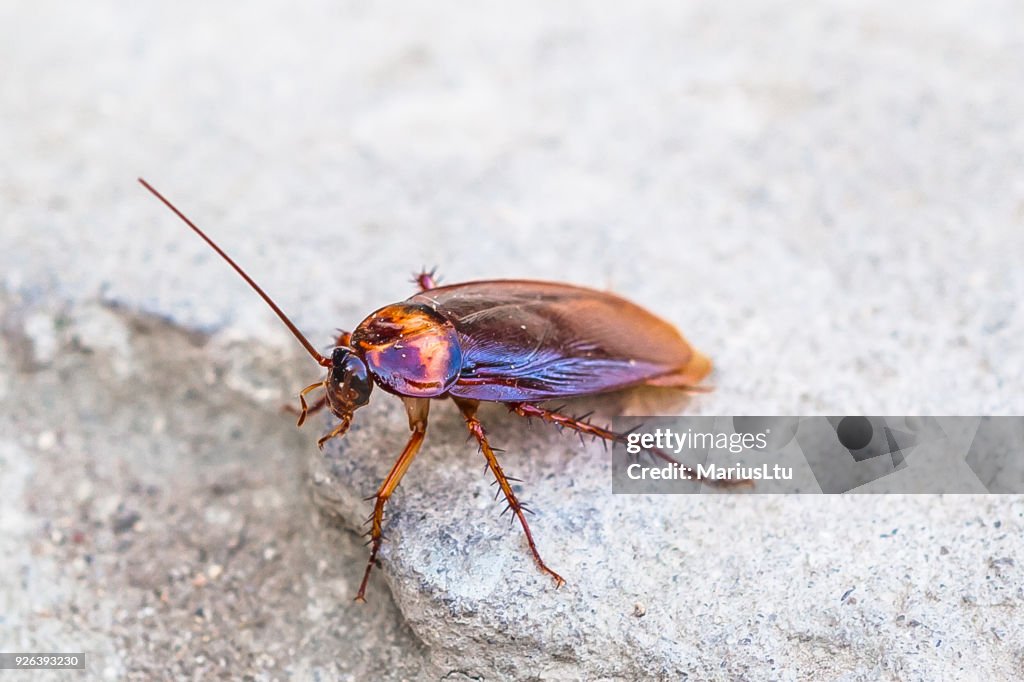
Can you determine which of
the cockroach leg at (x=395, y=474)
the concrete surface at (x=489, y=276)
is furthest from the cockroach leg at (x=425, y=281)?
the cockroach leg at (x=395, y=474)

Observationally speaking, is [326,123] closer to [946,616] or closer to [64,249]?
[64,249]

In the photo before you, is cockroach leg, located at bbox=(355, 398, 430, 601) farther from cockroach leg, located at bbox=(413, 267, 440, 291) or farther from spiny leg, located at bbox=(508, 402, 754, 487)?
cockroach leg, located at bbox=(413, 267, 440, 291)

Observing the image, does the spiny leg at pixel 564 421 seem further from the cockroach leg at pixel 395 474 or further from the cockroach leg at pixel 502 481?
the cockroach leg at pixel 395 474

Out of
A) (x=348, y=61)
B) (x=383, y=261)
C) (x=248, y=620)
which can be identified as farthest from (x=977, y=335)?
(x=348, y=61)

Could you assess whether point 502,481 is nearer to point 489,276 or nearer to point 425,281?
point 425,281

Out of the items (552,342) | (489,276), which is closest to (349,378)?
(552,342)

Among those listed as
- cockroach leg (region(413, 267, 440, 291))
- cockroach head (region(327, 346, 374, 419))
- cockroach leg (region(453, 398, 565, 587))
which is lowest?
cockroach leg (region(453, 398, 565, 587))

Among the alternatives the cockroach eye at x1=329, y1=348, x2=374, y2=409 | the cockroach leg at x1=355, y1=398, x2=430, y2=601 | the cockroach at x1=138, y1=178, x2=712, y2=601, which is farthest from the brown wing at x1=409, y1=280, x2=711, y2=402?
the cockroach eye at x1=329, y1=348, x2=374, y2=409

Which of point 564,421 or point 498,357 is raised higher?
point 498,357
